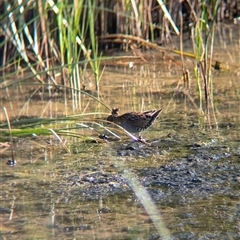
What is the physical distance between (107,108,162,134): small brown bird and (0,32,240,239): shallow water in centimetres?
9

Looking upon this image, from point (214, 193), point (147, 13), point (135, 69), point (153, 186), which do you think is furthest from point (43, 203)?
point (147, 13)

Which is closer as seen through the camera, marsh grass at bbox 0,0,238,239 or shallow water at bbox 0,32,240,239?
shallow water at bbox 0,32,240,239

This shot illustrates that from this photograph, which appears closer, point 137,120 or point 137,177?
point 137,177

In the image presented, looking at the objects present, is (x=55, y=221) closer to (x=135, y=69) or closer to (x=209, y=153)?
(x=209, y=153)

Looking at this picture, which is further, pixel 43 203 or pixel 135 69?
pixel 135 69

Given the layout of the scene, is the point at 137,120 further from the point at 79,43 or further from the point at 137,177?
the point at 79,43

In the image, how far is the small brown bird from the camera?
4781 millimetres

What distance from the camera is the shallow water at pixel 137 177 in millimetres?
3410

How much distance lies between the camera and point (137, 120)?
481 cm

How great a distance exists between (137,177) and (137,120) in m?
0.77

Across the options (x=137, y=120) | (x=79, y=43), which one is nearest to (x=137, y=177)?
(x=137, y=120)

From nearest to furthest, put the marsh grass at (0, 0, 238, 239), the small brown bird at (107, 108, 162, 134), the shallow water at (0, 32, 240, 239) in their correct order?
the shallow water at (0, 32, 240, 239) < the marsh grass at (0, 0, 238, 239) < the small brown bird at (107, 108, 162, 134)

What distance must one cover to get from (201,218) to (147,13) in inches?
190

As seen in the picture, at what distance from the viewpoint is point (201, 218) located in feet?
11.2
